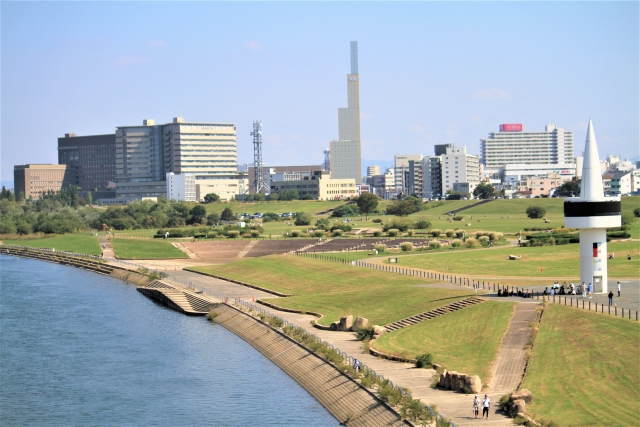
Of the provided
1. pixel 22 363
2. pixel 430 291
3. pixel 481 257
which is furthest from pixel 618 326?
pixel 481 257

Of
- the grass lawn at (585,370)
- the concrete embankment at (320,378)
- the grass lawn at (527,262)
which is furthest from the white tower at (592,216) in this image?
the concrete embankment at (320,378)

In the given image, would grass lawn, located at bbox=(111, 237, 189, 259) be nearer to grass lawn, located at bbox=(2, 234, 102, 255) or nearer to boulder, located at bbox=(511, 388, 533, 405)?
grass lawn, located at bbox=(2, 234, 102, 255)

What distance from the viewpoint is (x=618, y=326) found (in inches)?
1959

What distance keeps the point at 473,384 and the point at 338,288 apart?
146 ft

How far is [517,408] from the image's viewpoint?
38375 millimetres

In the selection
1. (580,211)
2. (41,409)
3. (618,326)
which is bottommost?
(41,409)

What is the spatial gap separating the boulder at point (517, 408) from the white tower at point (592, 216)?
25.9 meters

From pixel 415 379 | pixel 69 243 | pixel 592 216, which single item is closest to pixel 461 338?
pixel 415 379

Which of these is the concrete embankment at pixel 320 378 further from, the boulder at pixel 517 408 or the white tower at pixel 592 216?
the white tower at pixel 592 216

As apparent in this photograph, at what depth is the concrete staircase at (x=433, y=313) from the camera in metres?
62.9

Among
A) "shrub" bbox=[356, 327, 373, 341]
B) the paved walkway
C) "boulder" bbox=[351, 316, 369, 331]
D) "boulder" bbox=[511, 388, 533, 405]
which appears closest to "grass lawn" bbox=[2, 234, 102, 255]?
"boulder" bbox=[351, 316, 369, 331]

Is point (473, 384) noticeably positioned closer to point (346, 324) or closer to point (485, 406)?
point (485, 406)

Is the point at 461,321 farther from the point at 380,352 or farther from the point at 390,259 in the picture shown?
the point at 390,259

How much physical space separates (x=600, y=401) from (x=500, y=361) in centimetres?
899
